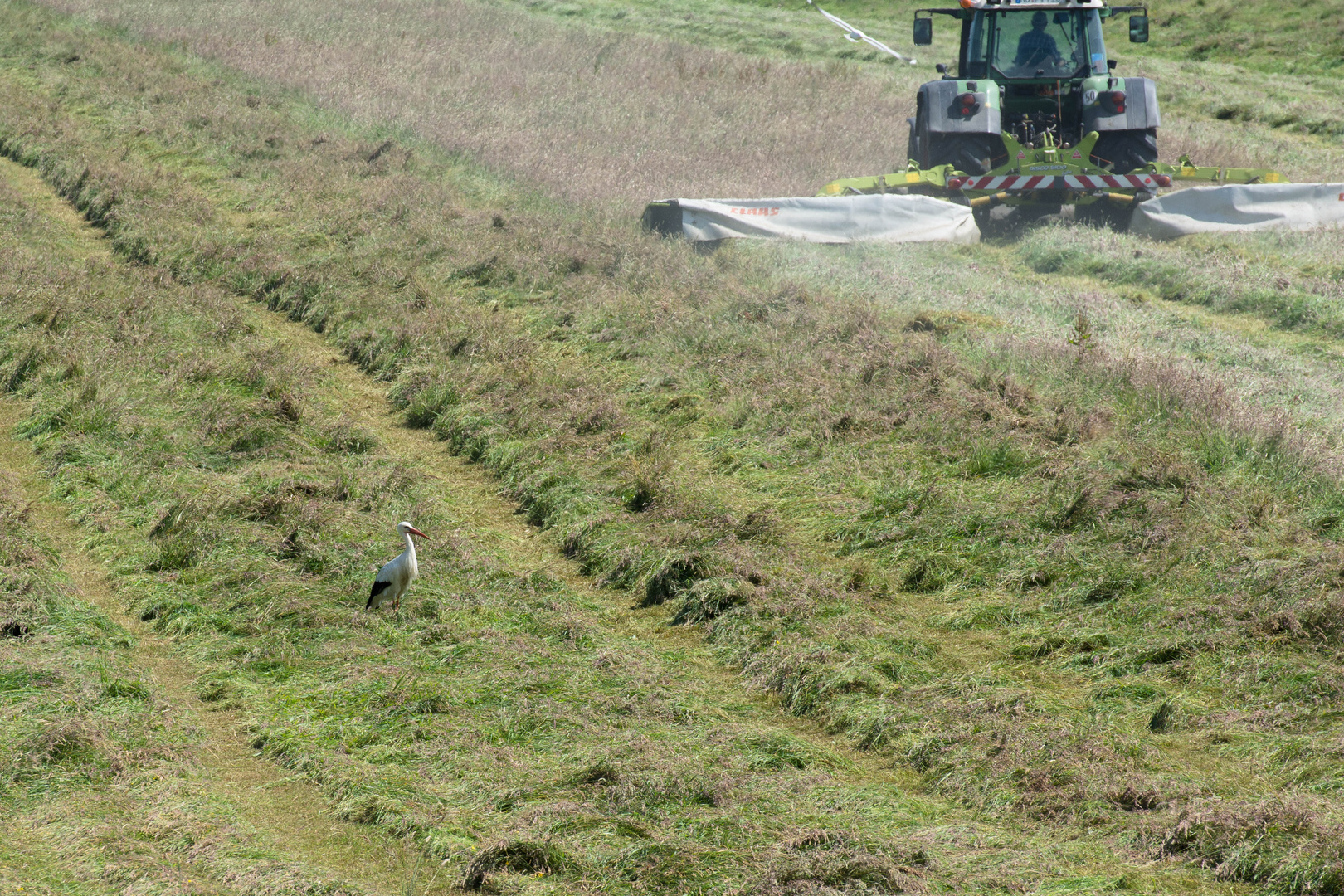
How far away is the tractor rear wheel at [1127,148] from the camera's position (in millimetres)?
16422

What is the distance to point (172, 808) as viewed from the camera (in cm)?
500

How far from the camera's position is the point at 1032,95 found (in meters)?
17.2

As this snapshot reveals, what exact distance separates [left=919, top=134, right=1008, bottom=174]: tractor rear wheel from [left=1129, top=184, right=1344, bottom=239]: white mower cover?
2538 millimetres

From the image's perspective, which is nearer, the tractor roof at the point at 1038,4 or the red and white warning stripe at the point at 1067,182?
the red and white warning stripe at the point at 1067,182

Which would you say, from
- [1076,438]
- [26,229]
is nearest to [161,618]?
[1076,438]

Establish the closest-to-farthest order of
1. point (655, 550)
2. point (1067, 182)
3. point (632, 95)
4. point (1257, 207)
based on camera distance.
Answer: point (655, 550)
point (1257, 207)
point (1067, 182)
point (632, 95)

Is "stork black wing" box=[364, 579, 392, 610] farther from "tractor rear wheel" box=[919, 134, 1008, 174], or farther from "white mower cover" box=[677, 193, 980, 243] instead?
"tractor rear wheel" box=[919, 134, 1008, 174]

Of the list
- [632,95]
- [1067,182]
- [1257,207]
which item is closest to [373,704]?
[1067,182]

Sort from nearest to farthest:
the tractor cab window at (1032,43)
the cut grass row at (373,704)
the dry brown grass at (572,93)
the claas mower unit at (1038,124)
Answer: the cut grass row at (373,704), the claas mower unit at (1038,124), the tractor cab window at (1032,43), the dry brown grass at (572,93)

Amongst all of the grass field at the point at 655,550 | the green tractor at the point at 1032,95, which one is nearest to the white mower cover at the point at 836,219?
the grass field at the point at 655,550

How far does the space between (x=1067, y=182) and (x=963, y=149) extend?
1.66m

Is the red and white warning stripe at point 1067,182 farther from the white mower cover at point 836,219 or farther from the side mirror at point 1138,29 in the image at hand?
the side mirror at point 1138,29

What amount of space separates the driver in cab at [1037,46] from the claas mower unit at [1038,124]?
0.04 feet

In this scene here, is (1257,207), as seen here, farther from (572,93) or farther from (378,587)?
(378,587)
